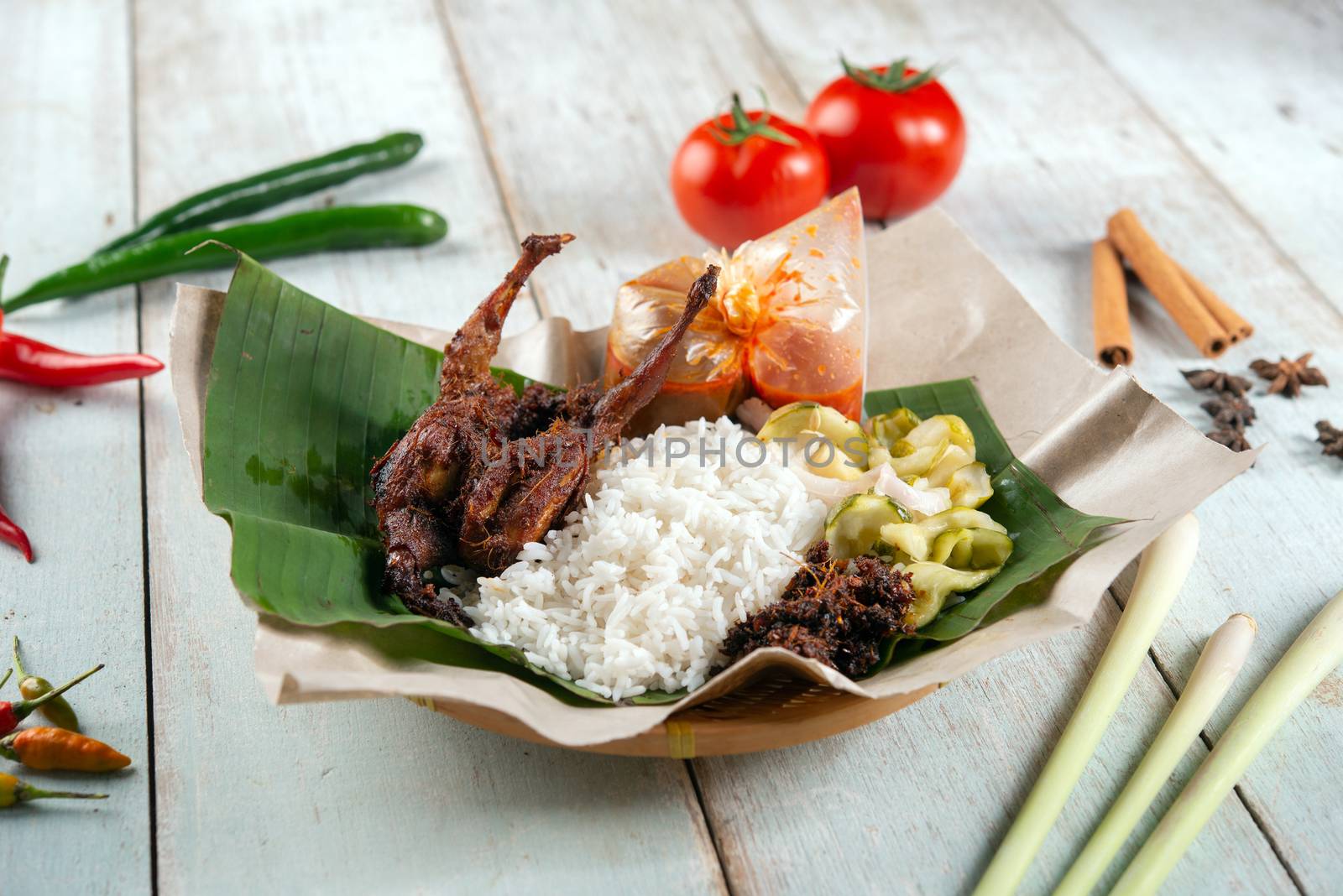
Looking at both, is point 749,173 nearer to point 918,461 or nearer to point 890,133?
point 890,133

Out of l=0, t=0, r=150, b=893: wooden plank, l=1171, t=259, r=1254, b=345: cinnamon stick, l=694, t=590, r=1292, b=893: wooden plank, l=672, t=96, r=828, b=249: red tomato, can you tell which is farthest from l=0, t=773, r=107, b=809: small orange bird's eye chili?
l=1171, t=259, r=1254, b=345: cinnamon stick

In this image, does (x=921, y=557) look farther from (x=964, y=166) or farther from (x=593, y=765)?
(x=964, y=166)

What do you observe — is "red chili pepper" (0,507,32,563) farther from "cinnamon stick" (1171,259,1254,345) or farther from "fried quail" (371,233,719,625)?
"cinnamon stick" (1171,259,1254,345)

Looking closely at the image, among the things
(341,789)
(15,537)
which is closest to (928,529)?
(341,789)

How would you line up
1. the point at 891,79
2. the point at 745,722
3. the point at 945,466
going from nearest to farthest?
the point at 745,722, the point at 945,466, the point at 891,79

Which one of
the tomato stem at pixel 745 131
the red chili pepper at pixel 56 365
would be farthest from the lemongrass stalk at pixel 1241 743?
the red chili pepper at pixel 56 365
